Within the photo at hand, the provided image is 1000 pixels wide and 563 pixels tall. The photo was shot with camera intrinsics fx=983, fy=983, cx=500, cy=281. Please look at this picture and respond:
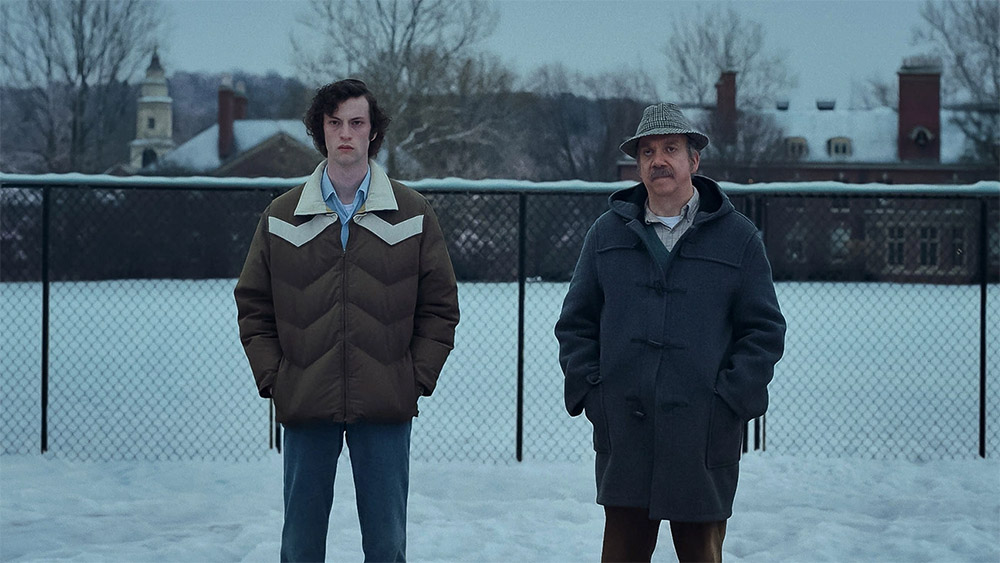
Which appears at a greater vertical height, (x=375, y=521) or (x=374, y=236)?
(x=374, y=236)

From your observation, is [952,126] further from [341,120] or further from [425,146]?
[341,120]

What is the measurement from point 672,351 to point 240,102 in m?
52.0

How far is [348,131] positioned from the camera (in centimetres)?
346

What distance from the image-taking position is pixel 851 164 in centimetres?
4869

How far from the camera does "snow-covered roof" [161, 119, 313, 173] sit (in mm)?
48031

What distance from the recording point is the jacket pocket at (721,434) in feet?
10.4

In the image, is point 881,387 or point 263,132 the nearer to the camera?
point 881,387

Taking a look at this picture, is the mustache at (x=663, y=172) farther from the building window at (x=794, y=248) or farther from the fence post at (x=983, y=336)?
the building window at (x=794, y=248)

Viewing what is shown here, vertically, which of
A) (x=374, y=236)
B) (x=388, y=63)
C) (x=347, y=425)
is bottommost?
(x=347, y=425)

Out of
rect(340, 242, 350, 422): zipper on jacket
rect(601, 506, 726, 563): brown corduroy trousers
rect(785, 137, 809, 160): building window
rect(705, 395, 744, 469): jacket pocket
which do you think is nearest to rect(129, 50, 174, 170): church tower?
rect(785, 137, 809, 160): building window

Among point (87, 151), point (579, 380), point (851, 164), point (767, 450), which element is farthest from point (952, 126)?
point (579, 380)

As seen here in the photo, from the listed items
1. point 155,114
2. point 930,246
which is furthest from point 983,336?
point 155,114

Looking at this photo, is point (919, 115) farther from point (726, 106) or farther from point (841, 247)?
point (841, 247)

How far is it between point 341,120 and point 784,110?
51386 millimetres
